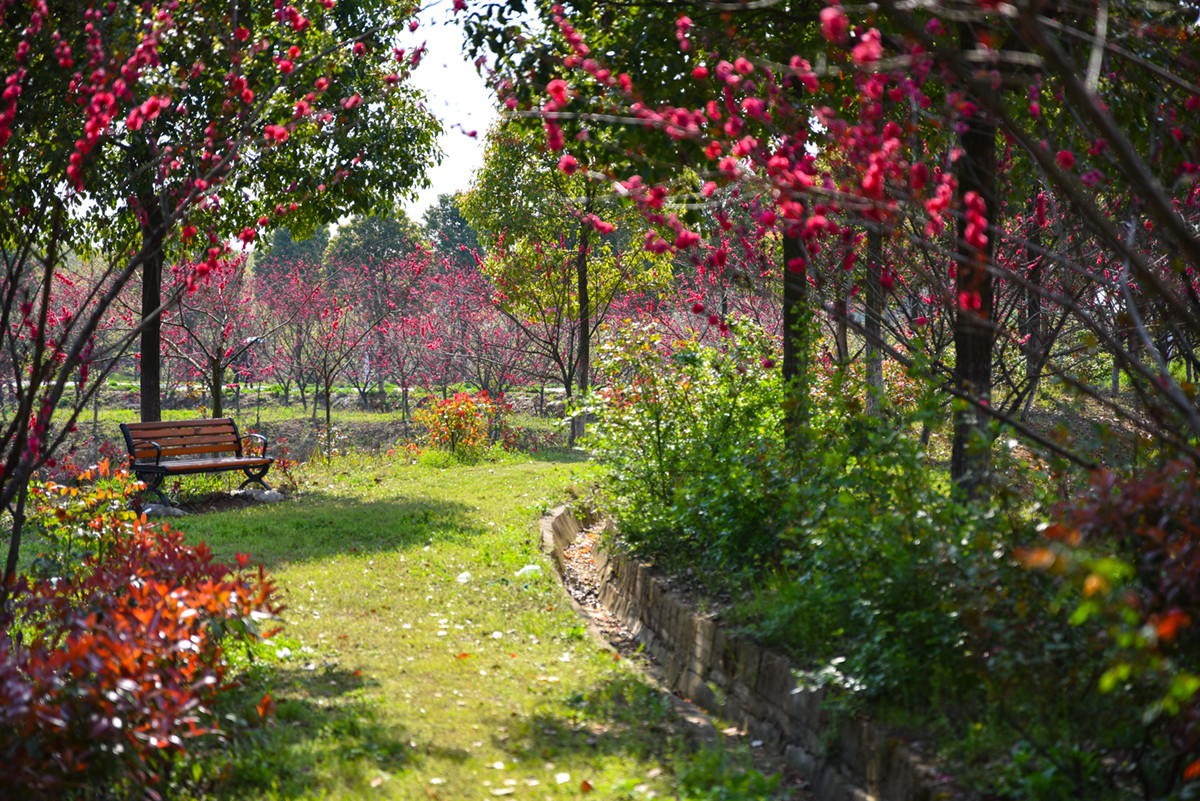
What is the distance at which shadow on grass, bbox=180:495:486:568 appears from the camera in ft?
25.6

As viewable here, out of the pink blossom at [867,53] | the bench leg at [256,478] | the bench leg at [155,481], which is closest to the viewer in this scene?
the pink blossom at [867,53]

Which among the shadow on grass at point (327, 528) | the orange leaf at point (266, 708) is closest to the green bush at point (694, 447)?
the shadow on grass at point (327, 528)

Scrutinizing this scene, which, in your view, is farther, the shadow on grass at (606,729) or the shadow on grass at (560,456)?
the shadow on grass at (560,456)

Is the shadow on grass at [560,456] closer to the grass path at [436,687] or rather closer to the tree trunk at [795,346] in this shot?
the grass path at [436,687]

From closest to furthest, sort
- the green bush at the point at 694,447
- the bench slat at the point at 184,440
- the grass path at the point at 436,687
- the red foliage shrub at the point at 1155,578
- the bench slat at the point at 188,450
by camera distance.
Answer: the red foliage shrub at the point at 1155,578, the grass path at the point at 436,687, the green bush at the point at 694,447, the bench slat at the point at 188,450, the bench slat at the point at 184,440

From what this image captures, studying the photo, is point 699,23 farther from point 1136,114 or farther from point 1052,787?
point 1052,787

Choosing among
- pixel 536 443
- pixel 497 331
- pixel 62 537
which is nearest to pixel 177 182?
pixel 62 537

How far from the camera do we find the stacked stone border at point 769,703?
3.43 m

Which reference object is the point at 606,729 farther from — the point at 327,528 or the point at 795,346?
the point at 327,528

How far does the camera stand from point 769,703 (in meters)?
4.44

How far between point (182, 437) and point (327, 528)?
3.15 meters

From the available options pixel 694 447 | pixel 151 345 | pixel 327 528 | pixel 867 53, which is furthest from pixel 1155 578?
pixel 151 345

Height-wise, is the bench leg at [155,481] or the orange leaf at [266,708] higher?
the bench leg at [155,481]

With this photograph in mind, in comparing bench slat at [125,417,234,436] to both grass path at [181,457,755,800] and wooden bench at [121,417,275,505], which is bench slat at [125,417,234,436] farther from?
grass path at [181,457,755,800]
